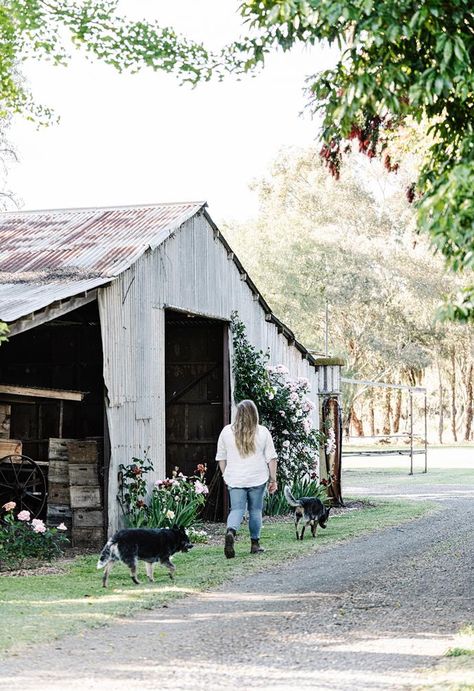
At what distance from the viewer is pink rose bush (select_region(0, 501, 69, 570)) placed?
1127cm

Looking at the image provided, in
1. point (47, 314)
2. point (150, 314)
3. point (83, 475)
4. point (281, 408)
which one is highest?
point (150, 314)

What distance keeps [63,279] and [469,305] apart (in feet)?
23.7

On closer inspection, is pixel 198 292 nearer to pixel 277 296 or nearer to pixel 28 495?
pixel 28 495

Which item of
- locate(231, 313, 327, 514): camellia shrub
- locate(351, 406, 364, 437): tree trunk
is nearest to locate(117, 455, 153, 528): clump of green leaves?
locate(231, 313, 327, 514): camellia shrub

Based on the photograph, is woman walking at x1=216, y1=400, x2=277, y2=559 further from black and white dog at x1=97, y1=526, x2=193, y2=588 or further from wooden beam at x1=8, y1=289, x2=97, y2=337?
wooden beam at x1=8, y1=289, x2=97, y2=337

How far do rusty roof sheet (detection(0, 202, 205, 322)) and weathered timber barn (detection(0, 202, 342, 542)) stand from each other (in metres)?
0.03

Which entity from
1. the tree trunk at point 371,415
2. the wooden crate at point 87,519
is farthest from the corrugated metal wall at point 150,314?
the tree trunk at point 371,415

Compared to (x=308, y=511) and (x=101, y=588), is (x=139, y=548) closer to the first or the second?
(x=101, y=588)

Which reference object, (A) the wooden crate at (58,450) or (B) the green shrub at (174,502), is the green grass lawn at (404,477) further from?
(A) the wooden crate at (58,450)

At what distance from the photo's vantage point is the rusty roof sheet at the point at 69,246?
39.0ft

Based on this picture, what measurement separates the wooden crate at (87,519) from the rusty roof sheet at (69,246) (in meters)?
2.74

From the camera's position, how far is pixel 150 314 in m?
13.7

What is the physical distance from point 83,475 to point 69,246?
11.3 ft

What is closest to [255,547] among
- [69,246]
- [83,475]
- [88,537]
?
[88,537]
